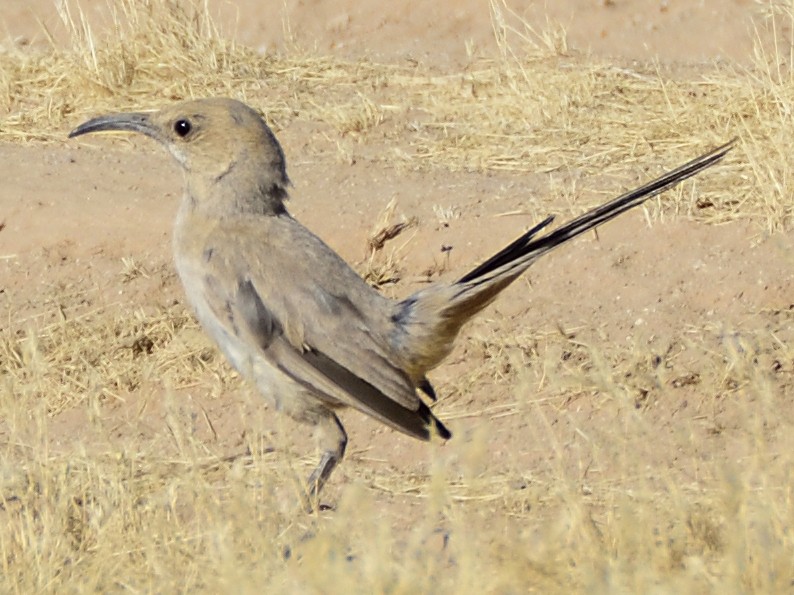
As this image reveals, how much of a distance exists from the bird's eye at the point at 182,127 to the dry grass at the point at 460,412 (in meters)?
1.05

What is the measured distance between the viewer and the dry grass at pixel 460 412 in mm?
4156

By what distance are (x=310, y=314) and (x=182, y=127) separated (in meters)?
1.03

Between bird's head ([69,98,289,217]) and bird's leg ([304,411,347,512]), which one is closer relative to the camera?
bird's leg ([304,411,347,512])

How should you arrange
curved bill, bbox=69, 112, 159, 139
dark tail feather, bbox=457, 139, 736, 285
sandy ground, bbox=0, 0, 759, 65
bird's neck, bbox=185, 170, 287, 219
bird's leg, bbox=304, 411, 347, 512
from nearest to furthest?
1. dark tail feather, bbox=457, 139, 736, 285
2. bird's leg, bbox=304, 411, 347, 512
3. bird's neck, bbox=185, 170, 287, 219
4. curved bill, bbox=69, 112, 159, 139
5. sandy ground, bbox=0, 0, 759, 65

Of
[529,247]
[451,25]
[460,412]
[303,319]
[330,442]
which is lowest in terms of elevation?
[451,25]

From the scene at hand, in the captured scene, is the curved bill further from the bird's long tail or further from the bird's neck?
the bird's long tail

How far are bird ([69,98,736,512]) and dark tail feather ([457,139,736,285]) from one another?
0.04 ft

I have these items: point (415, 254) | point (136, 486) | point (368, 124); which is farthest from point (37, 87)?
point (136, 486)

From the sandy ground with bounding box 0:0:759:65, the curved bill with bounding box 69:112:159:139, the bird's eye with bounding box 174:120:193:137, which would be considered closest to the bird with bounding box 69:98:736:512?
the bird's eye with bounding box 174:120:193:137

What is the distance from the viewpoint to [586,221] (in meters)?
5.51

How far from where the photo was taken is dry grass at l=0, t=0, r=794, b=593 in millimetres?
4156

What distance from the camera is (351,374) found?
19.0 ft

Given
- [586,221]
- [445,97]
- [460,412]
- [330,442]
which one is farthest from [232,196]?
[445,97]

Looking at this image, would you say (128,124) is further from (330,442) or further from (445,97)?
(445,97)
